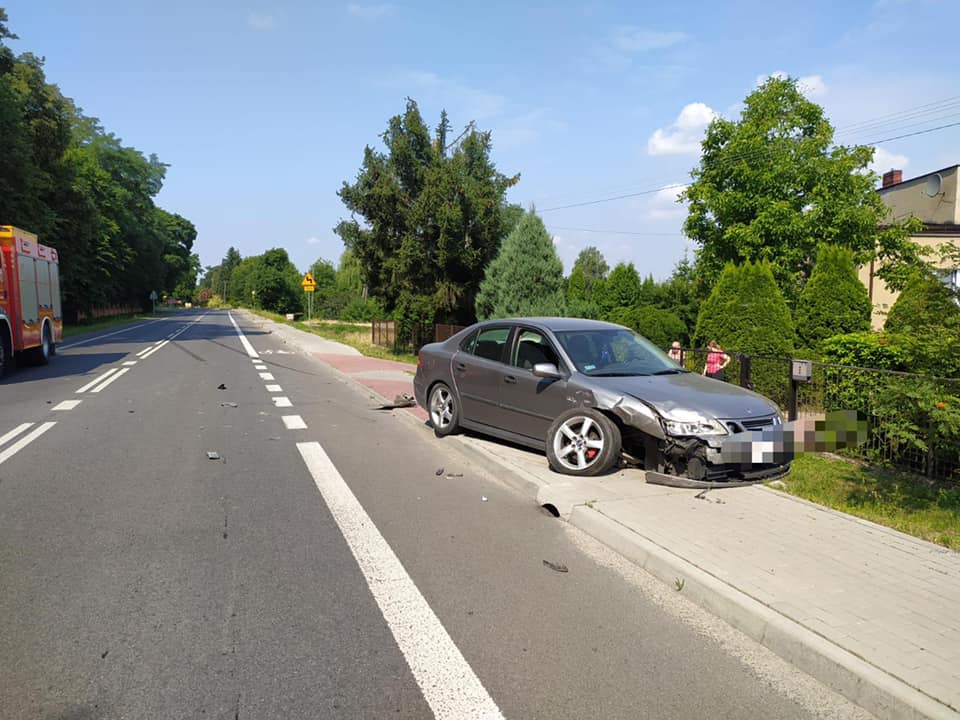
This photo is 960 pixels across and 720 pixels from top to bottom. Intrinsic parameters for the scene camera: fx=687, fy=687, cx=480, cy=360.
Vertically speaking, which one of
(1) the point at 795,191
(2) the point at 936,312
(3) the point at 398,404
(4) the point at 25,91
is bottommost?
(3) the point at 398,404

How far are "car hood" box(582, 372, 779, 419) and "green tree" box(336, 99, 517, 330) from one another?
16.0m

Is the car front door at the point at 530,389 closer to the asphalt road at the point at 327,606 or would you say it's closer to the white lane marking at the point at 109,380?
the asphalt road at the point at 327,606

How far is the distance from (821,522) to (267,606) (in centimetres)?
420

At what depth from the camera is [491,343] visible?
334 inches

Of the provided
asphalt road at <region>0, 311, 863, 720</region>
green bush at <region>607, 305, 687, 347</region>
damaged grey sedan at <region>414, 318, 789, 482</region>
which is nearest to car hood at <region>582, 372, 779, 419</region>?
damaged grey sedan at <region>414, 318, 789, 482</region>

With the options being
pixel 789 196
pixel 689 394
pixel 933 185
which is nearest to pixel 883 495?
pixel 689 394

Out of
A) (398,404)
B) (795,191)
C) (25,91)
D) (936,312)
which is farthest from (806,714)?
(25,91)

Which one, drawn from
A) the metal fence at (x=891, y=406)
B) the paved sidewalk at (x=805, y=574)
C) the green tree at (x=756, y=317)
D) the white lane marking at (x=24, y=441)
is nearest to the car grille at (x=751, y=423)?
the paved sidewalk at (x=805, y=574)

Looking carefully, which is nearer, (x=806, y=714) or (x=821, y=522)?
(x=806, y=714)

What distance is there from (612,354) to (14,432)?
26.2 feet

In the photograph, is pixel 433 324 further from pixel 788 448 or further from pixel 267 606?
pixel 267 606

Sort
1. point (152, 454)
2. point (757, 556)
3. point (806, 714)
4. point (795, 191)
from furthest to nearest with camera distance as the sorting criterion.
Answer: point (795, 191)
point (152, 454)
point (757, 556)
point (806, 714)

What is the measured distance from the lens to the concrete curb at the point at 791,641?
295cm

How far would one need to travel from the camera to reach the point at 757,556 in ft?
15.1
